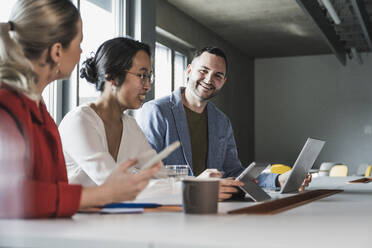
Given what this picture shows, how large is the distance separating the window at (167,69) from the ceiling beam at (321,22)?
2.70 meters

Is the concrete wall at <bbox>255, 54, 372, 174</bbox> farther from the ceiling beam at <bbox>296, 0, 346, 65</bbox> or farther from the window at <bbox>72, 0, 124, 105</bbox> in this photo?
the window at <bbox>72, 0, 124, 105</bbox>

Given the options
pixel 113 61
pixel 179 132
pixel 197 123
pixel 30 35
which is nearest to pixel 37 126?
pixel 30 35

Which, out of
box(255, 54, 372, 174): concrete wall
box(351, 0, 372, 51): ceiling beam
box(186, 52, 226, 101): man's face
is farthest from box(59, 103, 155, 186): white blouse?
box(255, 54, 372, 174): concrete wall

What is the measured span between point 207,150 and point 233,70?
864 cm

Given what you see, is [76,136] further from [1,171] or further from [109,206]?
[1,171]

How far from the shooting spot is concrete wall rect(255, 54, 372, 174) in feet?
39.6

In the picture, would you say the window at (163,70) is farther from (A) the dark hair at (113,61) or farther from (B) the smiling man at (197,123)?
(A) the dark hair at (113,61)

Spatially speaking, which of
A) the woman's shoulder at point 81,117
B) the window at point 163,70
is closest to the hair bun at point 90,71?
the woman's shoulder at point 81,117

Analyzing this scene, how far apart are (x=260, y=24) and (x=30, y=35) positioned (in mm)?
8755

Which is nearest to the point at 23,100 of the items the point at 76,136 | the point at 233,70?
the point at 76,136

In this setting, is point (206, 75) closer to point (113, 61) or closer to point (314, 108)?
point (113, 61)

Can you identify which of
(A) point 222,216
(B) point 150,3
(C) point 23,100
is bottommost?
(A) point 222,216

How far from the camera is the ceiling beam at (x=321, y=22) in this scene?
529cm

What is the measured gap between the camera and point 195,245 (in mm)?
911
